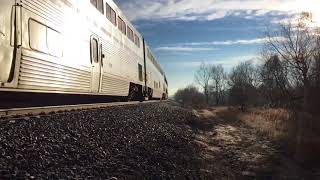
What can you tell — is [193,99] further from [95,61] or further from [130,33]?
[95,61]

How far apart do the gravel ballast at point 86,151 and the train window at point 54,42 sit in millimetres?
1385

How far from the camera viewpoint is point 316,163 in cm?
1219

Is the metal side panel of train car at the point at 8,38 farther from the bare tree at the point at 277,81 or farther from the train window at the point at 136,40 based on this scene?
the bare tree at the point at 277,81

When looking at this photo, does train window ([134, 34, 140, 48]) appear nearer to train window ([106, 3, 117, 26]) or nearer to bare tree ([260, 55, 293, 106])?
train window ([106, 3, 117, 26])

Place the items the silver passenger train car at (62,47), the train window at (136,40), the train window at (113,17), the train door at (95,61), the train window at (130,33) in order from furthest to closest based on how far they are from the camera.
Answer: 1. the train window at (136,40)
2. the train window at (130,33)
3. the train window at (113,17)
4. the train door at (95,61)
5. the silver passenger train car at (62,47)

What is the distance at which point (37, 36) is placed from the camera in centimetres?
801

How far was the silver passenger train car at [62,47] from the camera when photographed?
7020 millimetres

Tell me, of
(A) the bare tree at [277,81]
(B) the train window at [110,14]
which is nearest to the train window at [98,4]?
(B) the train window at [110,14]

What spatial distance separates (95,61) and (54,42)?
10.8 ft


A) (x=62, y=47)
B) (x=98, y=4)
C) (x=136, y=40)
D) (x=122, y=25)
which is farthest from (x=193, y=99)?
(x=62, y=47)

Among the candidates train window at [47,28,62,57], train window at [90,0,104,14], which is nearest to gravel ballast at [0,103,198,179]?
train window at [47,28,62,57]

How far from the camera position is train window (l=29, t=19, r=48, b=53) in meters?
7.73

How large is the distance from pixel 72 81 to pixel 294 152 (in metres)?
7.58

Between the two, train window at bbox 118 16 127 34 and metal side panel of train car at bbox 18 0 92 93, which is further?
train window at bbox 118 16 127 34
